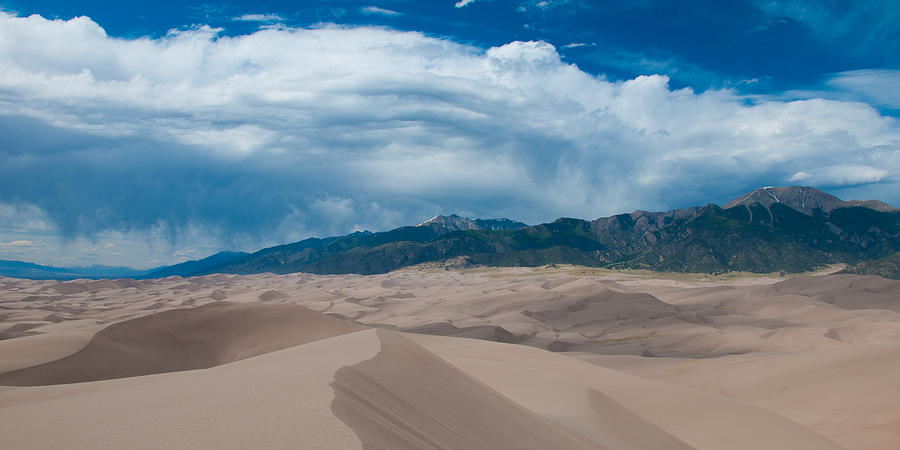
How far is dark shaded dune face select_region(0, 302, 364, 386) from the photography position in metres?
15.7

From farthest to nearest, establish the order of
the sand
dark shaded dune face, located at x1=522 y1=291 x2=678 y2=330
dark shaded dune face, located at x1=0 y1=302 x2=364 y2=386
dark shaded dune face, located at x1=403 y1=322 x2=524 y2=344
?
dark shaded dune face, located at x1=522 y1=291 x2=678 y2=330 < dark shaded dune face, located at x1=403 y1=322 x2=524 y2=344 < dark shaded dune face, located at x1=0 y1=302 x2=364 y2=386 < the sand

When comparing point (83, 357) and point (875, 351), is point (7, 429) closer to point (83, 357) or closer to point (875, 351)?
point (83, 357)

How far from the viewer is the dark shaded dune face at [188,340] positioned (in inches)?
619

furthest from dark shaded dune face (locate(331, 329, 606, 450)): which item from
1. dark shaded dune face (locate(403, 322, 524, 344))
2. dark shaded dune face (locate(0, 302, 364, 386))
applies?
dark shaded dune face (locate(403, 322, 524, 344))

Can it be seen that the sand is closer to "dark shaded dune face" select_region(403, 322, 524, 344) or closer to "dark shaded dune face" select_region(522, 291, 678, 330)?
"dark shaded dune face" select_region(403, 322, 524, 344)

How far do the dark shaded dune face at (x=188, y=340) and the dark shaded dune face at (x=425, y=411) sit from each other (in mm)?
11183

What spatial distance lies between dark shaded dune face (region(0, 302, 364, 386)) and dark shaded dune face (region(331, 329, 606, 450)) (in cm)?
1118

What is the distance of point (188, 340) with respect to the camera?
19766 millimetres

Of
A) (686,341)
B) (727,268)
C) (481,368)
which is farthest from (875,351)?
(727,268)

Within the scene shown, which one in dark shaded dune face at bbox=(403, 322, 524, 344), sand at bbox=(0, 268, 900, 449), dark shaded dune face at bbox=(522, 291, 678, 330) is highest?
sand at bbox=(0, 268, 900, 449)

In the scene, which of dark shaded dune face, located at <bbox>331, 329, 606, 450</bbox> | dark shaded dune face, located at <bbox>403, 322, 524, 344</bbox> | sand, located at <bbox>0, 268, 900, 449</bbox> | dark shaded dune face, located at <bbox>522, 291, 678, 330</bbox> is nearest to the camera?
sand, located at <bbox>0, 268, 900, 449</bbox>

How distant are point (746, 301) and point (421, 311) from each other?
35163mm

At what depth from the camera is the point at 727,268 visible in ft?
613

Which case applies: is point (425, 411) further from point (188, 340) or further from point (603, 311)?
point (603, 311)
